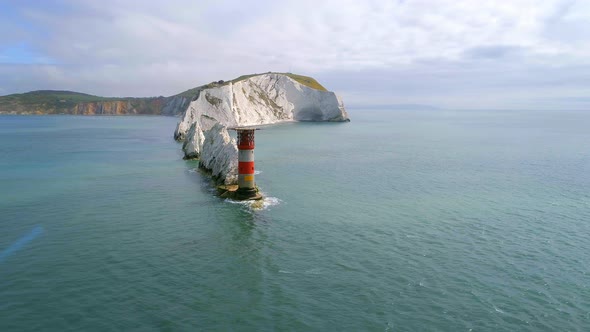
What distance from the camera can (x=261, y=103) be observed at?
522 ft

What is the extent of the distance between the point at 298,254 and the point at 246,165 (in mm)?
14729

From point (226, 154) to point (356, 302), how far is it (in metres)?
29.1

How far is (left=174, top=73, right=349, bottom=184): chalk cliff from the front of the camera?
125250 millimetres

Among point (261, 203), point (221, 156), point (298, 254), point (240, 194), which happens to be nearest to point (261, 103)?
point (221, 156)

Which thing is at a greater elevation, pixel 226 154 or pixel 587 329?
pixel 226 154

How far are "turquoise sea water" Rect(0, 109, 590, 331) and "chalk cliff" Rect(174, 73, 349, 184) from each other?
218 feet

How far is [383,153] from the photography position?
74312 mm

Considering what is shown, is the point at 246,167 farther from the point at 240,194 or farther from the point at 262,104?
the point at 262,104

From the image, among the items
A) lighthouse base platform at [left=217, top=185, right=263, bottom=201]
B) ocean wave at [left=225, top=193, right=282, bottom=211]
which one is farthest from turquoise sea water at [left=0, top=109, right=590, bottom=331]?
lighthouse base platform at [left=217, top=185, right=263, bottom=201]

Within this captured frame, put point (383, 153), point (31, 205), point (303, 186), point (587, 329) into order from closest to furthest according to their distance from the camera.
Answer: point (587, 329) < point (31, 205) < point (303, 186) < point (383, 153)

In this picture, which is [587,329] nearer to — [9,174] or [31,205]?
[31,205]

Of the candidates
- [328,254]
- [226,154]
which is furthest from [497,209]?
[226,154]

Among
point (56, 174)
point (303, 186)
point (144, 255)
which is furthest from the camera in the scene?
point (56, 174)

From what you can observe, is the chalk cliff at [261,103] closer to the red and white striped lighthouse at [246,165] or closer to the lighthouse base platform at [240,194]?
the lighthouse base platform at [240,194]
